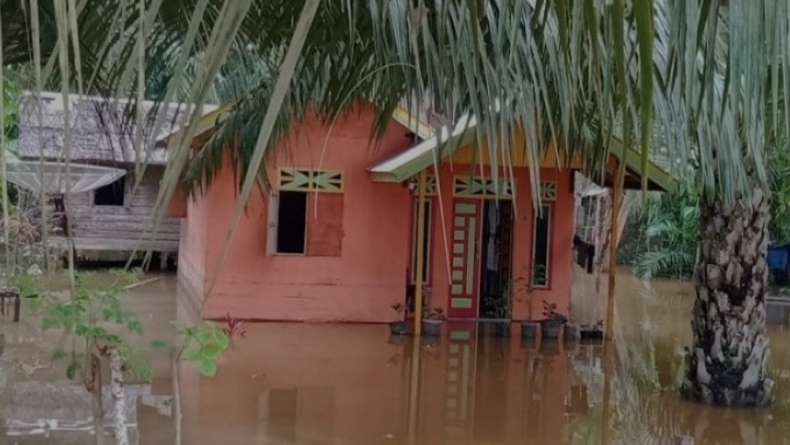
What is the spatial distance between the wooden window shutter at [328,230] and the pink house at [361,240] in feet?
0.04

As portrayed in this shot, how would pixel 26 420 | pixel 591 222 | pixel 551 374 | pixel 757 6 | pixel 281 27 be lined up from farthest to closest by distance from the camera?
pixel 591 222 → pixel 551 374 → pixel 26 420 → pixel 281 27 → pixel 757 6

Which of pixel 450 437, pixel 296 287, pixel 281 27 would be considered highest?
pixel 281 27

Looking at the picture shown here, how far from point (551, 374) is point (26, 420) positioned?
4995 millimetres

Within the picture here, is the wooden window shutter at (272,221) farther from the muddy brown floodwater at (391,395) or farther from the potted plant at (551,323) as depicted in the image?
the potted plant at (551,323)

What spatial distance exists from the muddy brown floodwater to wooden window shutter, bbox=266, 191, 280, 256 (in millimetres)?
1004

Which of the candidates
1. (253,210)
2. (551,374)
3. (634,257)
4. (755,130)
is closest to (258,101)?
(755,130)

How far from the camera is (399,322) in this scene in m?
11.7

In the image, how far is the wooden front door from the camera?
12.7 m

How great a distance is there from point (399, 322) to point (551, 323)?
1.90 metres

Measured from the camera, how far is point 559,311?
12805mm

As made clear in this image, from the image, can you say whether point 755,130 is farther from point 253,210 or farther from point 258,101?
point 253,210

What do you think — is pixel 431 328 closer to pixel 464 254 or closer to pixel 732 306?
pixel 464 254

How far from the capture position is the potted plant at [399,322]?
37.3ft

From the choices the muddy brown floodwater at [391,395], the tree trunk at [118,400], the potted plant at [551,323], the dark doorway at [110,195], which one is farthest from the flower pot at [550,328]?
the dark doorway at [110,195]
